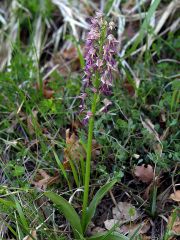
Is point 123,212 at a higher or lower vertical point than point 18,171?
lower

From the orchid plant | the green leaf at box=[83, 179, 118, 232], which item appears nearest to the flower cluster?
the orchid plant

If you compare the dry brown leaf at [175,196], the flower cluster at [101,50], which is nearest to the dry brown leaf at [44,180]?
the dry brown leaf at [175,196]

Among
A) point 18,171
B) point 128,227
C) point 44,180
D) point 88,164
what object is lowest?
point 128,227

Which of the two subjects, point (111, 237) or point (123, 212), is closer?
point (111, 237)

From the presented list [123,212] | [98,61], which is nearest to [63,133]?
[123,212]

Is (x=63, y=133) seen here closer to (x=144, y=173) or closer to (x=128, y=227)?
(x=144, y=173)

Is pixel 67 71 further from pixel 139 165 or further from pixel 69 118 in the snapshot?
pixel 139 165

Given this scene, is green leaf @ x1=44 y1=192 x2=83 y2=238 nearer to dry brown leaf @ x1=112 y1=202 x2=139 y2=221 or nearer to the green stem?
the green stem

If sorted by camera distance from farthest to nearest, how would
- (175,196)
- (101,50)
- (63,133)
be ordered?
(63,133), (175,196), (101,50)
